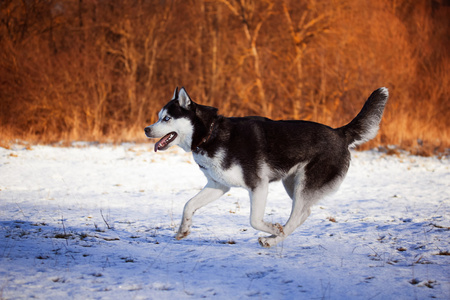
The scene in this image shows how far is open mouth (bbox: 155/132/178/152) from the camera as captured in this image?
4602mm

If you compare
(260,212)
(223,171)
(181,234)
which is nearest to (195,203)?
(181,234)

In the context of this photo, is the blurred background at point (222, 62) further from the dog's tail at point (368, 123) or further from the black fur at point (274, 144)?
the black fur at point (274, 144)

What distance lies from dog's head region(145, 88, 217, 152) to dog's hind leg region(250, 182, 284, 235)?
92 cm

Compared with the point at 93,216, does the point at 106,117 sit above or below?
above

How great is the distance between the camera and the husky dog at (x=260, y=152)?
171 inches

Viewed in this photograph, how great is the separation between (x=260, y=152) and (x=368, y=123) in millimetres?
1368

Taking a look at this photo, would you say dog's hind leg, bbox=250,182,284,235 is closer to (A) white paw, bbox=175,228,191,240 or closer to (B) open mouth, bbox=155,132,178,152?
(A) white paw, bbox=175,228,191,240

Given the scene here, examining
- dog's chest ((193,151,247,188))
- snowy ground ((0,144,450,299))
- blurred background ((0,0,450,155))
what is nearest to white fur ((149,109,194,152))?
dog's chest ((193,151,247,188))

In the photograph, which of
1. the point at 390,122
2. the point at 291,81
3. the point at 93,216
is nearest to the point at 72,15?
the point at 291,81

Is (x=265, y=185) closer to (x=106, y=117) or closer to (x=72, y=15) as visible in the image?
(x=106, y=117)

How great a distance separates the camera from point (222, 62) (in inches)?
874

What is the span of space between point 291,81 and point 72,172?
47.9ft

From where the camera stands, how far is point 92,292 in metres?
2.98

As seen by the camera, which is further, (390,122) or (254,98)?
(254,98)
